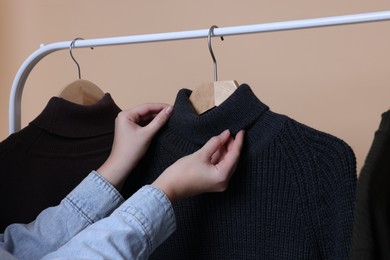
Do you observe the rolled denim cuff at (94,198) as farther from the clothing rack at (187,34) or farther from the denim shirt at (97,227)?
the clothing rack at (187,34)

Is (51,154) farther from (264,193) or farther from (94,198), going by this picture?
(264,193)

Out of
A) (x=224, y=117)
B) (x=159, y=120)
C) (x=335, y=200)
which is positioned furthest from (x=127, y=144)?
(x=335, y=200)

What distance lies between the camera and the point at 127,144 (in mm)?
729

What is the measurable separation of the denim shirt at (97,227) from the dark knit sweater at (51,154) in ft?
0.19

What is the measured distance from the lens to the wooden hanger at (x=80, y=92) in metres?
0.82

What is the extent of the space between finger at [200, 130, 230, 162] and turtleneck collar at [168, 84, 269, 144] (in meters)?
0.02

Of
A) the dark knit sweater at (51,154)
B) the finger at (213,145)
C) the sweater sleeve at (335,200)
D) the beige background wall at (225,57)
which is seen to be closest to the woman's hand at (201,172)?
the finger at (213,145)

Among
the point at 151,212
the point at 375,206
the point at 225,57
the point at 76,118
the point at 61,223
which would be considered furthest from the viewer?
the point at 225,57

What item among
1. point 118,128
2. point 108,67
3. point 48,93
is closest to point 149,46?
point 108,67

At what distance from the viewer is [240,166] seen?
26.1 inches

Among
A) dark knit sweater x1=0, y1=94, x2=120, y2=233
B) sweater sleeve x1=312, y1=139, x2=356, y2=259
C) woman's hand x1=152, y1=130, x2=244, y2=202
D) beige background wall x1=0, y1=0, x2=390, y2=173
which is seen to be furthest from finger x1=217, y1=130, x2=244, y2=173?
beige background wall x1=0, y1=0, x2=390, y2=173

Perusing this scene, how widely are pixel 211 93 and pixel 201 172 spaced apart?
0.13m

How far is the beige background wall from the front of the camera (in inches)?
44.6

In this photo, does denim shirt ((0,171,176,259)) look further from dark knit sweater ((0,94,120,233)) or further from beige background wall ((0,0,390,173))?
beige background wall ((0,0,390,173))
